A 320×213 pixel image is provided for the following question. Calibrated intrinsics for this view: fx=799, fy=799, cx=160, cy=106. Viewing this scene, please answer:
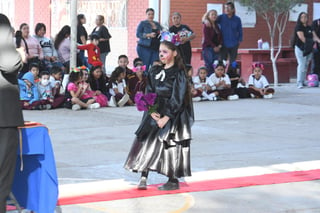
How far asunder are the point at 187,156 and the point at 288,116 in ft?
22.1

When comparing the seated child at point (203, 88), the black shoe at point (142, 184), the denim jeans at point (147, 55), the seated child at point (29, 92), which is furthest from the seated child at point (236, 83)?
the black shoe at point (142, 184)

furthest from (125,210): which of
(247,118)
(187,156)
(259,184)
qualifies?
(247,118)

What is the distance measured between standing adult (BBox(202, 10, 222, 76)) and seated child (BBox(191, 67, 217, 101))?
1.09 meters

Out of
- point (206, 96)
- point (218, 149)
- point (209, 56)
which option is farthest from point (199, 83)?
point (218, 149)

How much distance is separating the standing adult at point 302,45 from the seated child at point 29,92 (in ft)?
25.4

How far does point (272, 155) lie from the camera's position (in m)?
10.2

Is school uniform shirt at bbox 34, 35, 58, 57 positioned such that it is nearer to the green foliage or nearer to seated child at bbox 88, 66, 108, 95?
seated child at bbox 88, 66, 108, 95

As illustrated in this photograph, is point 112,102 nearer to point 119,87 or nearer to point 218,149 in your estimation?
point 119,87

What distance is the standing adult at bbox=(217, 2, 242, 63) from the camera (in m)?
18.3

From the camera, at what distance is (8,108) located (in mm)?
6023

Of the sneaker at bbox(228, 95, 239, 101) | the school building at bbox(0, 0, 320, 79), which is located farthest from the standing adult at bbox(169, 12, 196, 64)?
the school building at bbox(0, 0, 320, 79)

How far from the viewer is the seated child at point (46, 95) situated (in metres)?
14.9

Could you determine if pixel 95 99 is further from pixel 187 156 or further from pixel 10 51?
pixel 10 51

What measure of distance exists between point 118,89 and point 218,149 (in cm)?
555
